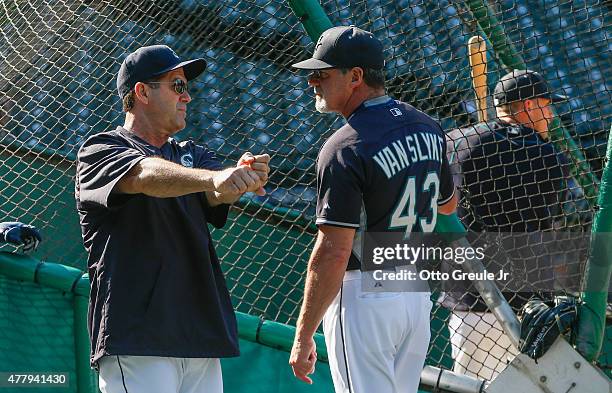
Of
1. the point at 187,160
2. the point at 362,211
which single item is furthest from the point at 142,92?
the point at 362,211

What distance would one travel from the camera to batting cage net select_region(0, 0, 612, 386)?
493 centimetres

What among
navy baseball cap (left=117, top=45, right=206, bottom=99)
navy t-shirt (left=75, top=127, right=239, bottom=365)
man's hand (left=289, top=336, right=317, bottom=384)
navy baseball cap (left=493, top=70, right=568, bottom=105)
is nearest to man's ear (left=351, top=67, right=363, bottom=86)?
navy baseball cap (left=117, top=45, right=206, bottom=99)

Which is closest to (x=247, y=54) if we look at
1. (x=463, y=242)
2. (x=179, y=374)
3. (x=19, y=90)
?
(x=19, y=90)

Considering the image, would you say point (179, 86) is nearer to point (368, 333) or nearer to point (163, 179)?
point (163, 179)

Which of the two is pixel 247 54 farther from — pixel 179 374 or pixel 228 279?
pixel 179 374

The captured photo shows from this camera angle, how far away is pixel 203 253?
3.16m

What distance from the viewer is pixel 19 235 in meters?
4.34

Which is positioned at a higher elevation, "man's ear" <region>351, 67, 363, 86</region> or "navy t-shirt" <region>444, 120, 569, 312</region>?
"man's ear" <region>351, 67, 363, 86</region>

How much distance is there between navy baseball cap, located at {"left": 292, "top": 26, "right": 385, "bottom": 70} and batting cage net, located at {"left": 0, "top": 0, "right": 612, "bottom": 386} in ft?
4.34

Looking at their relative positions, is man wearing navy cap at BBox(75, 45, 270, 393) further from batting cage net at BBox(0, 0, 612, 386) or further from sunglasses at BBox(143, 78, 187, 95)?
batting cage net at BBox(0, 0, 612, 386)

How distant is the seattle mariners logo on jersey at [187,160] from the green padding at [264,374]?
1230 millimetres

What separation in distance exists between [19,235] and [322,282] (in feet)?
5.77

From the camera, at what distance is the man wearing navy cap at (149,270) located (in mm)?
2980

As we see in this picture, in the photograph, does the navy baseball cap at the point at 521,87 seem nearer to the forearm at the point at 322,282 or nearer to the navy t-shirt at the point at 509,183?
the navy t-shirt at the point at 509,183
